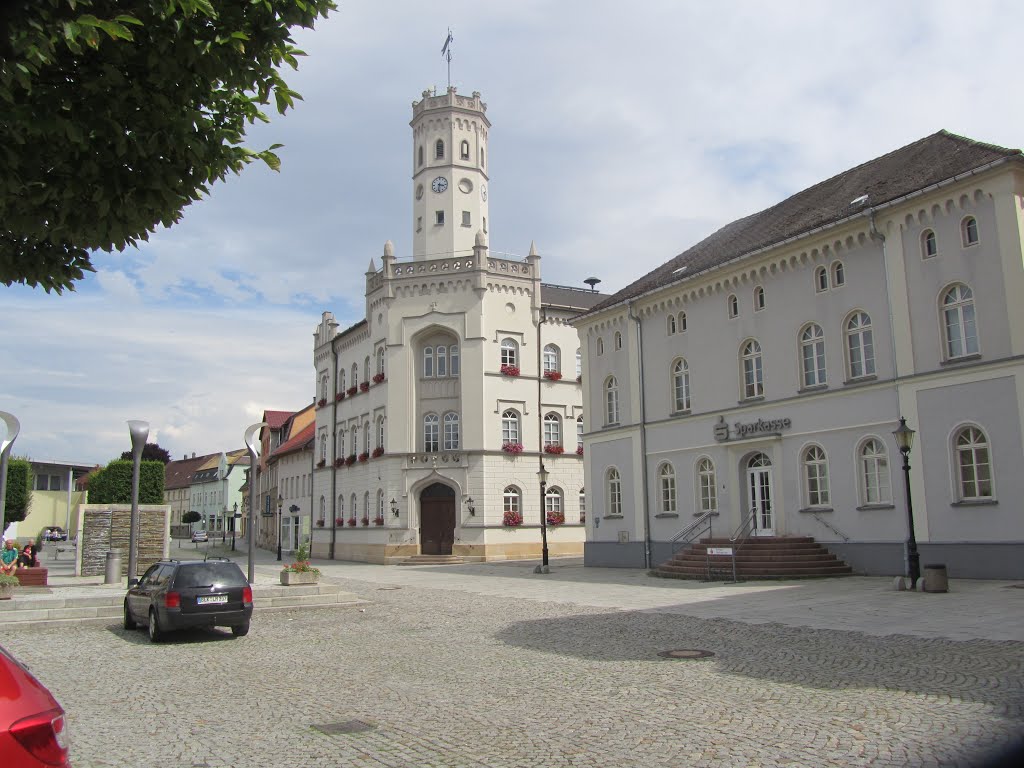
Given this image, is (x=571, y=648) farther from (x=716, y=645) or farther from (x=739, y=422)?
(x=739, y=422)

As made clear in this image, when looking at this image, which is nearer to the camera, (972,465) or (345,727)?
(345,727)

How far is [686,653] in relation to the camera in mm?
12281

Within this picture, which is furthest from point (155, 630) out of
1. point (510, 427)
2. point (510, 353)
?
point (510, 353)

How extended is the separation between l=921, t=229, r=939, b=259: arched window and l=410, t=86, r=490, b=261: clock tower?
27188 mm

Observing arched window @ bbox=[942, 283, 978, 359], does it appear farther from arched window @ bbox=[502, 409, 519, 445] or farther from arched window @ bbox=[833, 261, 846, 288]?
arched window @ bbox=[502, 409, 519, 445]

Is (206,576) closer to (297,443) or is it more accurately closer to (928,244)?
(928,244)

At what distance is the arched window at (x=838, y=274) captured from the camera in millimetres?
24609

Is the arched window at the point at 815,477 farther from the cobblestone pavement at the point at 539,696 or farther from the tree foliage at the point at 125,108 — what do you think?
the tree foliage at the point at 125,108

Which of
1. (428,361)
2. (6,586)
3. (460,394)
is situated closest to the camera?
(6,586)

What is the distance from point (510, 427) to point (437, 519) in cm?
580

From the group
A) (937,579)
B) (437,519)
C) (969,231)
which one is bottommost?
(937,579)

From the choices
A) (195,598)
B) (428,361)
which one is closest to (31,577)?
(195,598)

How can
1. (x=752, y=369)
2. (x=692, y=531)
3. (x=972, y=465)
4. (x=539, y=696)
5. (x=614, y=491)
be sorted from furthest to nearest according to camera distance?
(x=614, y=491), (x=692, y=531), (x=752, y=369), (x=972, y=465), (x=539, y=696)

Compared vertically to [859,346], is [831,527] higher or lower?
lower
